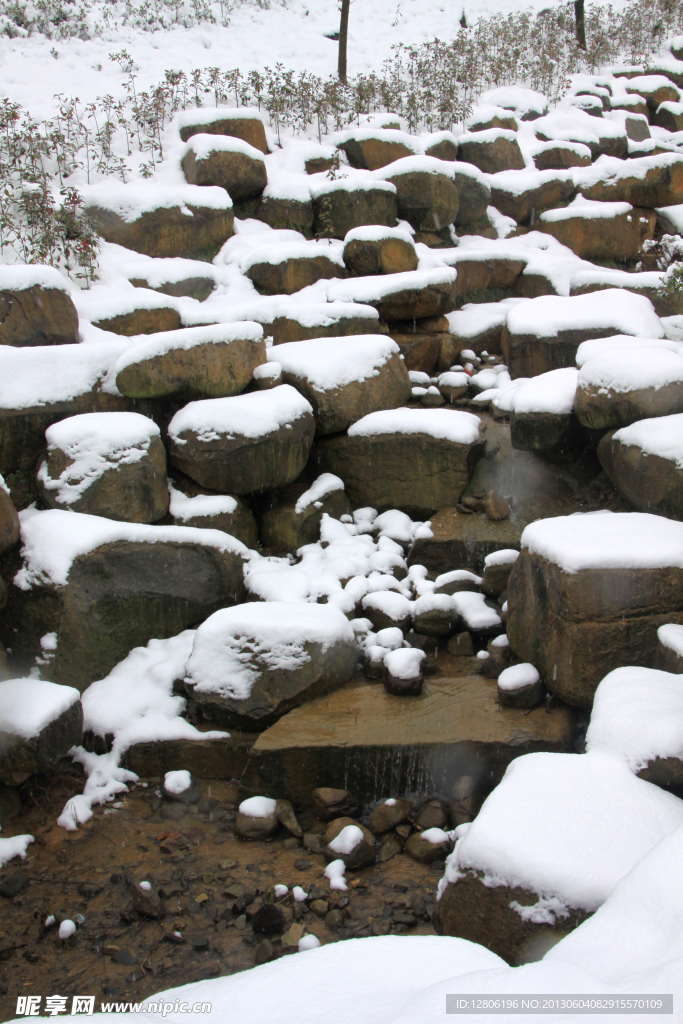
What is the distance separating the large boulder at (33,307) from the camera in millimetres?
5562

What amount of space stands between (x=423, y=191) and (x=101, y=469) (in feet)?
→ 20.1

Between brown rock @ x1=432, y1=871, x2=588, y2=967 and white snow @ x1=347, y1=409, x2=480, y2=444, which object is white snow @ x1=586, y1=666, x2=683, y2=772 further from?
white snow @ x1=347, y1=409, x2=480, y2=444

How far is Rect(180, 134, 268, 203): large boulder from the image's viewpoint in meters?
8.62

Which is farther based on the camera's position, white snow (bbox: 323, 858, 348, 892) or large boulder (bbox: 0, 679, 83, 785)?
large boulder (bbox: 0, 679, 83, 785)

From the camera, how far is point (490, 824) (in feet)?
8.28

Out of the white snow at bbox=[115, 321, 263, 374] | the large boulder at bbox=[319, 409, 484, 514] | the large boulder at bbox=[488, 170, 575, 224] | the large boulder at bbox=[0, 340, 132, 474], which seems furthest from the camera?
the large boulder at bbox=[488, 170, 575, 224]

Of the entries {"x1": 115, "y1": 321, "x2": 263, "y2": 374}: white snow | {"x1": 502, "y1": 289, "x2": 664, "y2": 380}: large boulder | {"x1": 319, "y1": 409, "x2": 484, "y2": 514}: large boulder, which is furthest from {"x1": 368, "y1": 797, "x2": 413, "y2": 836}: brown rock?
{"x1": 502, "y1": 289, "x2": 664, "y2": 380}: large boulder

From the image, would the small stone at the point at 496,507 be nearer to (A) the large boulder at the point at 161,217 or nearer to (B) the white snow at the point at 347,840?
(B) the white snow at the point at 347,840

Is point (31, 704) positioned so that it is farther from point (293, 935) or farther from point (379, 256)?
point (379, 256)

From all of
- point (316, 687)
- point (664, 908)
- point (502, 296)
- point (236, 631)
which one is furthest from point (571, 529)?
point (502, 296)

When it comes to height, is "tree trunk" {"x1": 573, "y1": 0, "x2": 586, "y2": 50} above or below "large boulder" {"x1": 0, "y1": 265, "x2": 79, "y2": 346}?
above

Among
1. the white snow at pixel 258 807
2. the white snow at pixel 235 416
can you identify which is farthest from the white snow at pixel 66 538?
the white snow at pixel 258 807

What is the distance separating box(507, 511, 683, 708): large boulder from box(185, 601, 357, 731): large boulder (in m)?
1.33

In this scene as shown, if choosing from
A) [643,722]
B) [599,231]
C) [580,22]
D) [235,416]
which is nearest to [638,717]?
[643,722]
